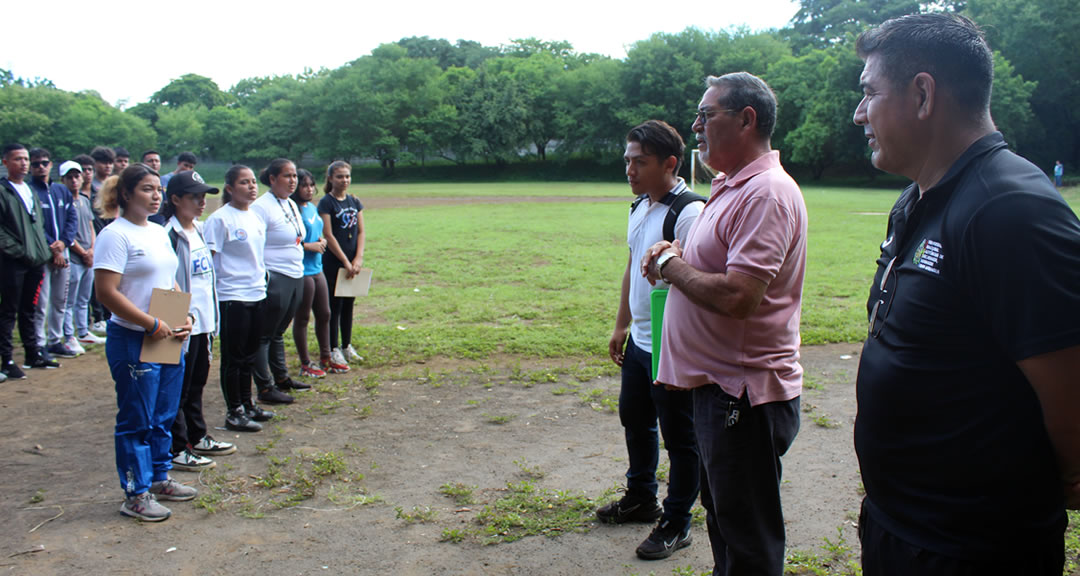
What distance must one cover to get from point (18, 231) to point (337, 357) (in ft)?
11.0

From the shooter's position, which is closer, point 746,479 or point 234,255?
point 746,479

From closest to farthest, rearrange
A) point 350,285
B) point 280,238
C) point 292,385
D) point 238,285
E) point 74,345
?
point 238,285 → point 280,238 → point 292,385 → point 350,285 → point 74,345

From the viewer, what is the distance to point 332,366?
7500 mm

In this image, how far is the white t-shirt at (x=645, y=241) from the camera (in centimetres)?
365

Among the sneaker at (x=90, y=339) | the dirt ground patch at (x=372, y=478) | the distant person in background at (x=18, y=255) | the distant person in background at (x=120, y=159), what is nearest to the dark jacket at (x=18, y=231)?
the distant person in background at (x=18, y=255)

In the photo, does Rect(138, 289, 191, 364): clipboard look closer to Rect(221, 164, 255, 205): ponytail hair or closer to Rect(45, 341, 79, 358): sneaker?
Rect(221, 164, 255, 205): ponytail hair

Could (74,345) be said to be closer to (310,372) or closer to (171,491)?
(310,372)

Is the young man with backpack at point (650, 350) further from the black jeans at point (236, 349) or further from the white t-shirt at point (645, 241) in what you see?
the black jeans at point (236, 349)

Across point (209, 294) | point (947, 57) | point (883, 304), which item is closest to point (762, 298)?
point (883, 304)

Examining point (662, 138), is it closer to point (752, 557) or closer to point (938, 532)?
point (752, 557)

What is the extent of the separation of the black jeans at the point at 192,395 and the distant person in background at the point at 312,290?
1.95 meters

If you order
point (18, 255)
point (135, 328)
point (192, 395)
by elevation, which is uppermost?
point (18, 255)

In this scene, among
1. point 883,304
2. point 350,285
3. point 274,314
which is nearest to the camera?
point 883,304

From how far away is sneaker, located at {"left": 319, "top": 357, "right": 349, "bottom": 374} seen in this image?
7.48 meters
